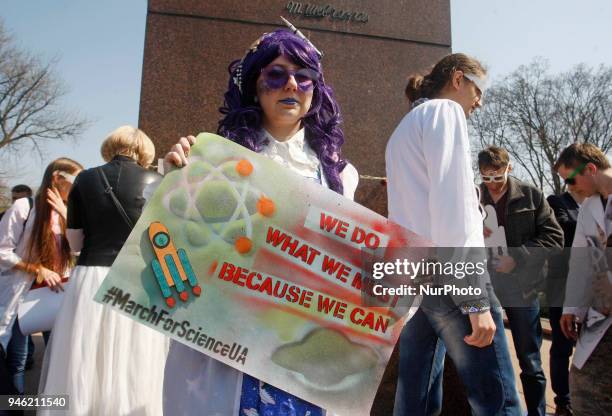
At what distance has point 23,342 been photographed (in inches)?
130

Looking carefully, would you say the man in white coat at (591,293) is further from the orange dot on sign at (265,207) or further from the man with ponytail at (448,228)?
the orange dot on sign at (265,207)

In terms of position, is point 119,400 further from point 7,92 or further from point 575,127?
point 575,127

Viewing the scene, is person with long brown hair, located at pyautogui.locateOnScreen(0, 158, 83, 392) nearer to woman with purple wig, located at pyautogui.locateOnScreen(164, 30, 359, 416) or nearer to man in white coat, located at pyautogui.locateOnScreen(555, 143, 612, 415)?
woman with purple wig, located at pyautogui.locateOnScreen(164, 30, 359, 416)

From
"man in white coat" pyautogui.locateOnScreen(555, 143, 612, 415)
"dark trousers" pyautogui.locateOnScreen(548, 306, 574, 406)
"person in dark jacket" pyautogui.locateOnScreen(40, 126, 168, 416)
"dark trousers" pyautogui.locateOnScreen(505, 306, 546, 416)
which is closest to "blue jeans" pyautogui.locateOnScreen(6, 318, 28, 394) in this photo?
"person in dark jacket" pyautogui.locateOnScreen(40, 126, 168, 416)

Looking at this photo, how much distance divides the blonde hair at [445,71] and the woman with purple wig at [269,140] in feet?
2.09

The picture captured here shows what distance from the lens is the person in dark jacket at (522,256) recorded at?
284cm

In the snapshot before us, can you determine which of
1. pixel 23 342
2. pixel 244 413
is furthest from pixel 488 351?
pixel 23 342

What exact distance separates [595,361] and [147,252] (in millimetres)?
2096

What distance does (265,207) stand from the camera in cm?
126

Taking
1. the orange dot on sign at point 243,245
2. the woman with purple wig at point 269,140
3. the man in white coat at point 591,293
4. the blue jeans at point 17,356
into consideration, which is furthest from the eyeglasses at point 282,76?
the blue jeans at point 17,356

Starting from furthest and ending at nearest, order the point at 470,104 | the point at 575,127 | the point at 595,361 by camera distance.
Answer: the point at 575,127, the point at 595,361, the point at 470,104

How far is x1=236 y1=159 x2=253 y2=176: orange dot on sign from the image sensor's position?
1.28 meters

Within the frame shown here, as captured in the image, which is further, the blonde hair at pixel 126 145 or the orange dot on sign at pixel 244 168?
the blonde hair at pixel 126 145

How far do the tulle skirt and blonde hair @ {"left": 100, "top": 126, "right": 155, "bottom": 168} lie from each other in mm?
621
